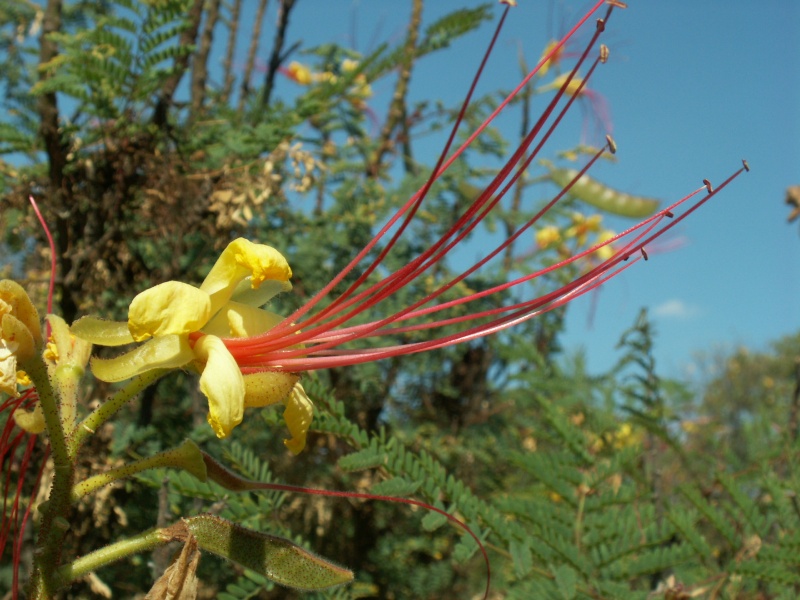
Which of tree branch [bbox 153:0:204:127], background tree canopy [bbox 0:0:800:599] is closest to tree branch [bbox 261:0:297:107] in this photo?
background tree canopy [bbox 0:0:800:599]

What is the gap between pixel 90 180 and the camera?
175cm

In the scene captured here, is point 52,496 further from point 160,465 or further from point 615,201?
point 615,201

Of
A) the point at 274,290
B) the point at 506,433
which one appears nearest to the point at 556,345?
the point at 506,433

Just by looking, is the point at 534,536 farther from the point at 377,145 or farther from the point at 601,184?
the point at 601,184

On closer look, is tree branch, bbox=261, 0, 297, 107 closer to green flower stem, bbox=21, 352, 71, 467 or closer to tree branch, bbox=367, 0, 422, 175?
tree branch, bbox=367, 0, 422, 175

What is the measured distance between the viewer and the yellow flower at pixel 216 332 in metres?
0.80

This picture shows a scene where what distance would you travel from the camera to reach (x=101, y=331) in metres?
0.90

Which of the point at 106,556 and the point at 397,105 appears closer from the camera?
the point at 106,556

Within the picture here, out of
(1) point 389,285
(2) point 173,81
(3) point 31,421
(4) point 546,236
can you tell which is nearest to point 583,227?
(4) point 546,236

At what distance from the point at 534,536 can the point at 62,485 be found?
89 centimetres

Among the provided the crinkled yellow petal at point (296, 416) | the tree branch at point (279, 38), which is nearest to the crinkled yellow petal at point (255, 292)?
the crinkled yellow petal at point (296, 416)

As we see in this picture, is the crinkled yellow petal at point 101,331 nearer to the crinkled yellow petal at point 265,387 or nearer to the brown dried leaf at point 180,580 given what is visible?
the crinkled yellow petal at point 265,387

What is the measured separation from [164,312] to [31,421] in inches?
8.2

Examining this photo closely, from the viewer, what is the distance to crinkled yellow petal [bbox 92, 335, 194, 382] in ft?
2.71
